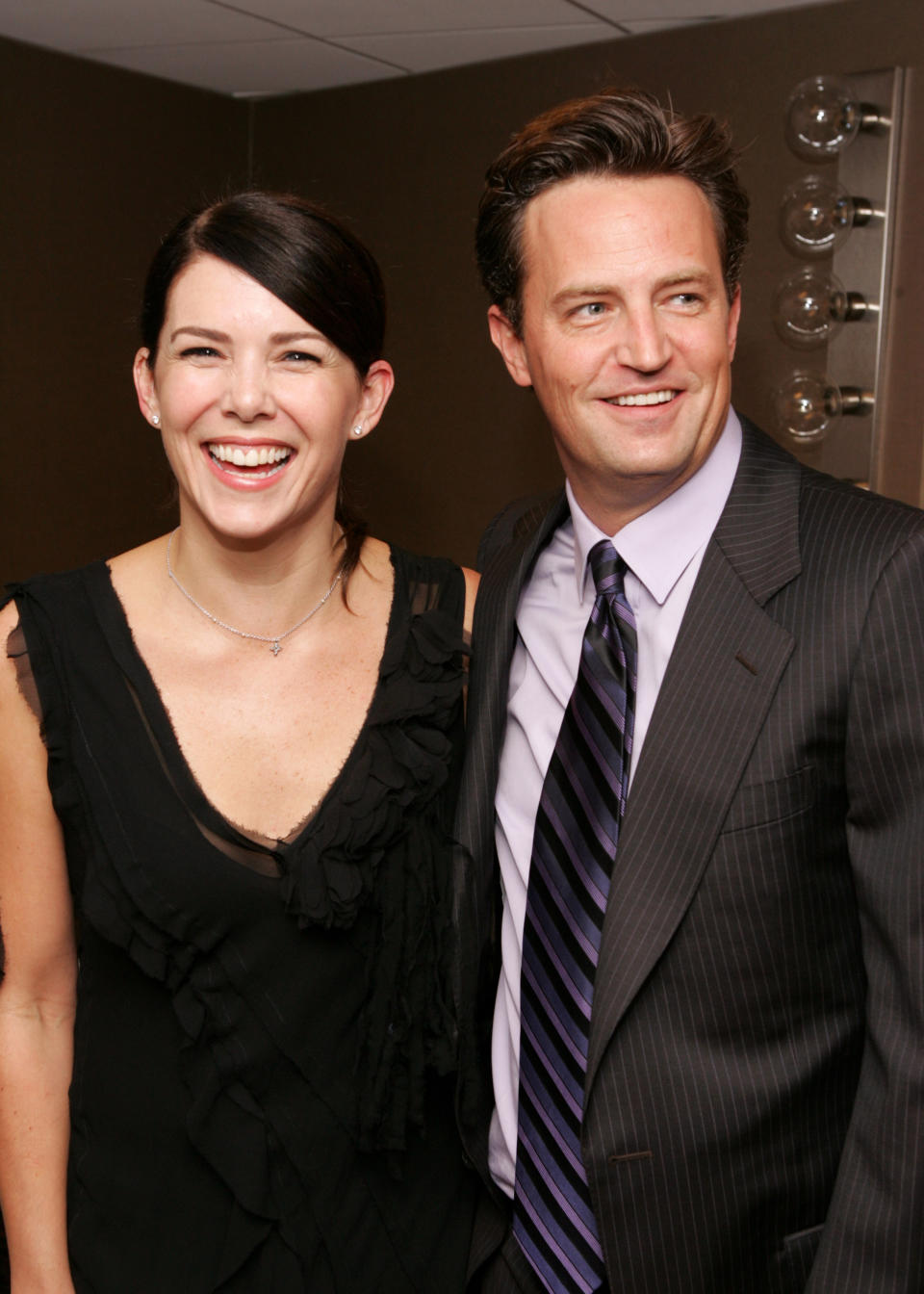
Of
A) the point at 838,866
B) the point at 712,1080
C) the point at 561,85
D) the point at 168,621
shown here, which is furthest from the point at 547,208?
the point at 561,85

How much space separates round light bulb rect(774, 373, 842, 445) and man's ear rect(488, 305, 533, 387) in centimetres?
183

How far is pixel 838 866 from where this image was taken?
1428mm

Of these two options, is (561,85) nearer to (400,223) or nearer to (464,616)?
(400,223)

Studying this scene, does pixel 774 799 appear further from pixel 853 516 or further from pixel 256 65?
pixel 256 65

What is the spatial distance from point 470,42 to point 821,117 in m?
1.23

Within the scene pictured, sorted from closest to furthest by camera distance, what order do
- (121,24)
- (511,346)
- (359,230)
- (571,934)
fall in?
1. (571,934)
2. (511,346)
3. (121,24)
4. (359,230)

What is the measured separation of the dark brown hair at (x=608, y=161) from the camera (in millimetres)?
1646

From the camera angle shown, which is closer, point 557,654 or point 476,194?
point 557,654

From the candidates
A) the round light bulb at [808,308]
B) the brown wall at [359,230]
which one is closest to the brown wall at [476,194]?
the brown wall at [359,230]

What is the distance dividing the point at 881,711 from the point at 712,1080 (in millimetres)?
442

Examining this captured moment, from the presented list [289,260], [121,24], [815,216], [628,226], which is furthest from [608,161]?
[121,24]

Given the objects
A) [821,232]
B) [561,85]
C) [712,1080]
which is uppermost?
[561,85]

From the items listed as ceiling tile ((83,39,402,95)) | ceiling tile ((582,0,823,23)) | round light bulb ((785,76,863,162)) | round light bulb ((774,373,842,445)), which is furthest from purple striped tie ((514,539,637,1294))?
ceiling tile ((83,39,402,95))

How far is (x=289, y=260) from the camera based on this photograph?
1619mm
